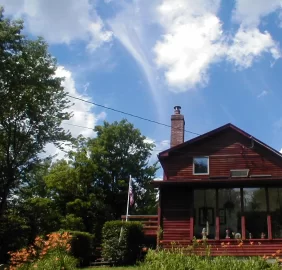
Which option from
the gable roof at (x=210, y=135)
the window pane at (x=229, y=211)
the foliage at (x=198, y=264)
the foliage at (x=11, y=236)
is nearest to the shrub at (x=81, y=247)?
the foliage at (x=11, y=236)

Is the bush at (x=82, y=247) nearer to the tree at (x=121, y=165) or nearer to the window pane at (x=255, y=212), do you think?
the window pane at (x=255, y=212)

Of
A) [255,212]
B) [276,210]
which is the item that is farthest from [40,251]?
[276,210]

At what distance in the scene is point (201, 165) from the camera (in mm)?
25000

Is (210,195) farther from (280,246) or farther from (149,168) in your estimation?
(149,168)

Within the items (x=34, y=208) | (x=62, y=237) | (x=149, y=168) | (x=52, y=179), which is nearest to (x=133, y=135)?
(x=149, y=168)

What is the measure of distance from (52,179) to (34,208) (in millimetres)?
13599

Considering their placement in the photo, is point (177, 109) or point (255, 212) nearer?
point (255, 212)

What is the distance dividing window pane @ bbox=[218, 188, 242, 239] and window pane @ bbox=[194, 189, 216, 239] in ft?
1.34

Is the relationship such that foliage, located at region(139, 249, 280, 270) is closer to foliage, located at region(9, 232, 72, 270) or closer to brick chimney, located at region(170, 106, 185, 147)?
foliage, located at region(9, 232, 72, 270)

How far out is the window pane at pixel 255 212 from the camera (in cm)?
2111

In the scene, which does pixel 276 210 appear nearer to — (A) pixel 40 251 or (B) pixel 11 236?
(A) pixel 40 251

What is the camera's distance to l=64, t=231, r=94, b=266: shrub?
20.8m

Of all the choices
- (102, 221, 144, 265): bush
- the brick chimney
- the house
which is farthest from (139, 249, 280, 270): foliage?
the brick chimney

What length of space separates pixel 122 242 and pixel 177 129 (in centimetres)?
909
